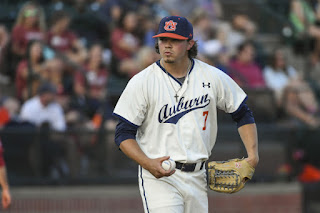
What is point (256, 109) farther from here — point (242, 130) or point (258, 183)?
point (242, 130)

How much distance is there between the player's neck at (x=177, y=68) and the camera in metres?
4.91

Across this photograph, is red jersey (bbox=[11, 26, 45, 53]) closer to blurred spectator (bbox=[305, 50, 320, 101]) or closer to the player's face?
blurred spectator (bbox=[305, 50, 320, 101])

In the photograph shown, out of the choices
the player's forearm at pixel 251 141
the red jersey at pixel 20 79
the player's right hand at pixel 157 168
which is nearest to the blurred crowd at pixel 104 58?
the red jersey at pixel 20 79

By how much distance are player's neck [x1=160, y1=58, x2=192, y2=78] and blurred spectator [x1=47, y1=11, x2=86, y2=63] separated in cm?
483

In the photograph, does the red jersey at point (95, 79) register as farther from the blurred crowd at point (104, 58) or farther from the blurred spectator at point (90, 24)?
the blurred spectator at point (90, 24)

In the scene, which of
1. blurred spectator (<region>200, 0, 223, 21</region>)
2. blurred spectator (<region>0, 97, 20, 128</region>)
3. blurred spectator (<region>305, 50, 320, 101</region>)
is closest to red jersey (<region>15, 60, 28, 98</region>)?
blurred spectator (<region>0, 97, 20, 128</region>)

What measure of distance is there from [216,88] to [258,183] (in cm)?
414

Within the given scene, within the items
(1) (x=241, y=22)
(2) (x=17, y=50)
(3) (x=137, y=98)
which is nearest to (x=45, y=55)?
(2) (x=17, y=50)

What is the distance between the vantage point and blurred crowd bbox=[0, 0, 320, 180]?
8.69 metres

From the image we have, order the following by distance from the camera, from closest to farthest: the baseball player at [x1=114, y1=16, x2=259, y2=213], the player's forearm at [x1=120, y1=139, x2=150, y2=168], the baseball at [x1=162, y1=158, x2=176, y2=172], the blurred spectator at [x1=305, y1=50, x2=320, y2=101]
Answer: the baseball at [x1=162, y1=158, x2=176, y2=172] < the player's forearm at [x1=120, y1=139, x2=150, y2=168] < the baseball player at [x1=114, y1=16, x2=259, y2=213] < the blurred spectator at [x1=305, y1=50, x2=320, y2=101]

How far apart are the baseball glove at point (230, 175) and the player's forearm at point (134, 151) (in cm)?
69

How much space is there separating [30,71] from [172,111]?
466 centimetres

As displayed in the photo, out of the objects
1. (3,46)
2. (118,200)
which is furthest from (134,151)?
(3,46)

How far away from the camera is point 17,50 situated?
938 centimetres
